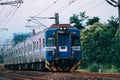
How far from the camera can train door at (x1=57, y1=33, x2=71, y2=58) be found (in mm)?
26891

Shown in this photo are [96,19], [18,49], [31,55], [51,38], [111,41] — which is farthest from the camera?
[96,19]

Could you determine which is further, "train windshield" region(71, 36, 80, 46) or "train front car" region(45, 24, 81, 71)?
"train windshield" region(71, 36, 80, 46)

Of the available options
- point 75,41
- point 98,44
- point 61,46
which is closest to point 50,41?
point 61,46

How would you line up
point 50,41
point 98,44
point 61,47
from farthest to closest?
point 98,44 → point 50,41 → point 61,47

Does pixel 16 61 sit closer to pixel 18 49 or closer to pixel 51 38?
pixel 18 49

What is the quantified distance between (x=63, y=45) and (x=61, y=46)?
0.50ft

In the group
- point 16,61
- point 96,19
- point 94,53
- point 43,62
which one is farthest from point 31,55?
point 96,19

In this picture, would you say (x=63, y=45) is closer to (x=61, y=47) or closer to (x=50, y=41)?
(x=61, y=47)

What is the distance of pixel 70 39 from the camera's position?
27.1 m

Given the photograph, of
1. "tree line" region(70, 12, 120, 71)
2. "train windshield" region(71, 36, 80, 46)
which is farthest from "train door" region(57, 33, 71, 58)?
"tree line" region(70, 12, 120, 71)

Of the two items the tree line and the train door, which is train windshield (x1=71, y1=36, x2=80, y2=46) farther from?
the tree line

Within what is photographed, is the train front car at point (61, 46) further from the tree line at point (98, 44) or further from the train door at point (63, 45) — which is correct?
the tree line at point (98, 44)

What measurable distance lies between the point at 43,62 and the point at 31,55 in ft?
18.2

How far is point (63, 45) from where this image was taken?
2695cm
